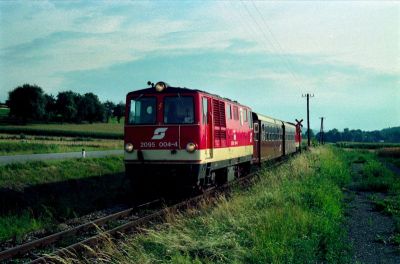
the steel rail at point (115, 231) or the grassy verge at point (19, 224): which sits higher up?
the steel rail at point (115, 231)

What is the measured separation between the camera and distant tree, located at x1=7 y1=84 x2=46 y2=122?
8875 centimetres

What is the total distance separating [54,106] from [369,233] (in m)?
95.9

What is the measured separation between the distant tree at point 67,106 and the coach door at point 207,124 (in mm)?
87364

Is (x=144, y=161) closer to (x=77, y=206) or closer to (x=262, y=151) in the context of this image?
(x=77, y=206)

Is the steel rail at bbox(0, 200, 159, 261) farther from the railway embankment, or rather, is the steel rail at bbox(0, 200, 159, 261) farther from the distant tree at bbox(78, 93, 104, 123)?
the distant tree at bbox(78, 93, 104, 123)

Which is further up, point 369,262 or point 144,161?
point 144,161

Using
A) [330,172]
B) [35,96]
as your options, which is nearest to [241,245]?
[330,172]

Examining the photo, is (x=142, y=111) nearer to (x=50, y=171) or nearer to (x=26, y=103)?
(x=50, y=171)

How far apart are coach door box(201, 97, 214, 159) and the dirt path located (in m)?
4.33

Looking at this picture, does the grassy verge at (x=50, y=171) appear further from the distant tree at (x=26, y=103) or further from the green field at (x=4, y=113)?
the distant tree at (x=26, y=103)

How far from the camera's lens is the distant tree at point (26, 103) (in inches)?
3494

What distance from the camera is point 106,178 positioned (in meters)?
20.5

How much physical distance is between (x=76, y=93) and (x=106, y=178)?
86063 mm

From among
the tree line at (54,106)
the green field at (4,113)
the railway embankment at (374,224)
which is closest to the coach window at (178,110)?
the railway embankment at (374,224)
